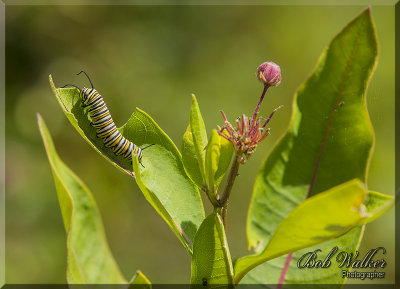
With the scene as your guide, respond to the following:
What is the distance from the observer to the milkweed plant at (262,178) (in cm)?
102

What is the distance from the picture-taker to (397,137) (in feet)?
15.2

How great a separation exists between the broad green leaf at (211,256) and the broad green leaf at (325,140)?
164 mm

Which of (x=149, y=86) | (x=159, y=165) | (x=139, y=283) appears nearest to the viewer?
(x=139, y=283)

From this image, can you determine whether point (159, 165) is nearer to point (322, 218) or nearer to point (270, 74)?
point (270, 74)

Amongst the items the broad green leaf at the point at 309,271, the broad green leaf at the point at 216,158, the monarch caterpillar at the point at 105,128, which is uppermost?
the monarch caterpillar at the point at 105,128

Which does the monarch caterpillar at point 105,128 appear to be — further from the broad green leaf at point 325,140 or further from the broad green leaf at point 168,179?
the broad green leaf at point 325,140

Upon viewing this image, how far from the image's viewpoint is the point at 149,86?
498cm

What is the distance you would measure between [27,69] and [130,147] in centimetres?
413

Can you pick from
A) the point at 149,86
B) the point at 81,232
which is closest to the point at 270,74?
the point at 81,232

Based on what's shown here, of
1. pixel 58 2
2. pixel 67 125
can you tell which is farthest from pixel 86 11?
pixel 67 125

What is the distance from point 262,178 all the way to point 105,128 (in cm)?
55

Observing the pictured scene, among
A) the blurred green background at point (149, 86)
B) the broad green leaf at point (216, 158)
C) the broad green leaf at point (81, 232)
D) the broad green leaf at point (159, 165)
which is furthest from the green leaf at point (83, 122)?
the blurred green background at point (149, 86)

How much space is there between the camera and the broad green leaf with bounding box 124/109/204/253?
1.21 m

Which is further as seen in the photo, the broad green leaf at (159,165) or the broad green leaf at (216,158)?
the broad green leaf at (159,165)
